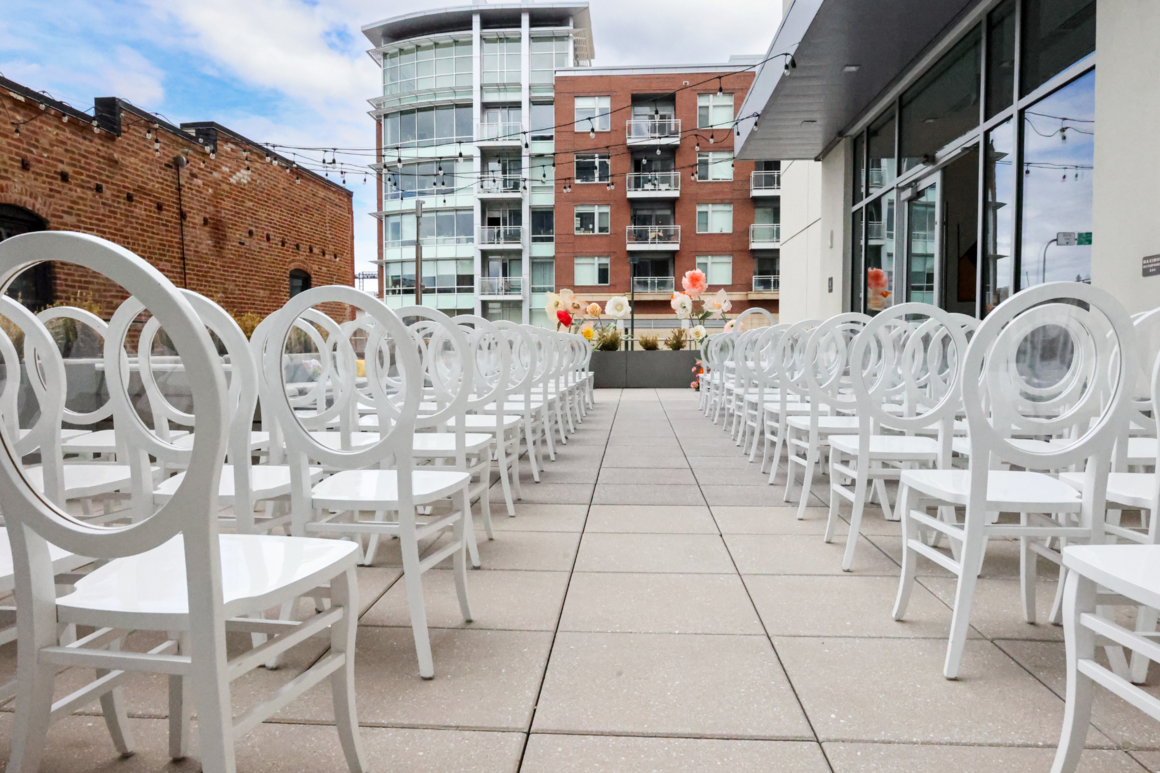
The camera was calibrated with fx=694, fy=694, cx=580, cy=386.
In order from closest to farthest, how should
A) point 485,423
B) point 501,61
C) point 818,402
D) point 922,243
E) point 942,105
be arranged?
point 818,402
point 485,423
point 942,105
point 922,243
point 501,61

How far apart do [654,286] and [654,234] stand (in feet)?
5.99

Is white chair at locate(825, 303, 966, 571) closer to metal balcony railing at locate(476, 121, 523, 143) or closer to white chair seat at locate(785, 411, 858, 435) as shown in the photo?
white chair seat at locate(785, 411, 858, 435)

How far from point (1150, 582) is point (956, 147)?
5691 mm

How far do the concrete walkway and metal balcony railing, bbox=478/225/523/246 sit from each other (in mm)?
25897

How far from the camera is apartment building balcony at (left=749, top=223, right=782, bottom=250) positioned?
24266mm

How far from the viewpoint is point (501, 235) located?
27.9 meters

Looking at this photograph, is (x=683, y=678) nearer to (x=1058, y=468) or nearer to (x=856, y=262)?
(x=1058, y=468)

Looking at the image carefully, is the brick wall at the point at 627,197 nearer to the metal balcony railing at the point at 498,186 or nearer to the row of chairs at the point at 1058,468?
the metal balcony railing at the point at 498,186

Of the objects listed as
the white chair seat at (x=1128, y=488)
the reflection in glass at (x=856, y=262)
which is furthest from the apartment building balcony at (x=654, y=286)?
the white chair seat at (x=1128, y=488)

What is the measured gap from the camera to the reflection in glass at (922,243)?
247 inches

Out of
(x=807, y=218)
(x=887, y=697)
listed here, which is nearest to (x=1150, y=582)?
(x=887, y=697)

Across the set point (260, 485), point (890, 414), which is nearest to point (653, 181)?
point (890, 414)

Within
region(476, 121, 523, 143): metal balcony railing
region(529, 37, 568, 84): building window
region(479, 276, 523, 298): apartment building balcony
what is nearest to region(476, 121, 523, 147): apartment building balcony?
region(476, 121, 523, 143): metal balcony railing

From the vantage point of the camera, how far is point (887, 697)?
1.58 m
